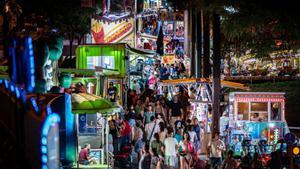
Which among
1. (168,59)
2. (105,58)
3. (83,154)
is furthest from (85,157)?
(168,59)

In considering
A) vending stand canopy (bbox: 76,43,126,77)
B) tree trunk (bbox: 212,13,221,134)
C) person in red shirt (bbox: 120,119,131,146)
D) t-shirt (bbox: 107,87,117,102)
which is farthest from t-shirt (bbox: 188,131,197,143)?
vending stand canopy (bbox: 76,43,126,77)

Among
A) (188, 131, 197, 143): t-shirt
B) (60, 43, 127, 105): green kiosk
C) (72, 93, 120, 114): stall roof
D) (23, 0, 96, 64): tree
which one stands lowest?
(188, 131, 197, 143): t-shirt

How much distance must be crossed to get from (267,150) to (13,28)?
10.1 m

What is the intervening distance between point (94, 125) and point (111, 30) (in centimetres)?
806

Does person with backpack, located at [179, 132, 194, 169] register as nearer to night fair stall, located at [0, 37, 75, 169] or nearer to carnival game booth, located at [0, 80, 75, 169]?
night fair stall, located at [0, 37, 75, 169]

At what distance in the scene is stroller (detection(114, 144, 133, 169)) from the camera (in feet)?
51.4

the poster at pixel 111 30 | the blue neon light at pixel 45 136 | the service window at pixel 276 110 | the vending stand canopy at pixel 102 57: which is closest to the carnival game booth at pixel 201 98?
the service window at pixel 276 110

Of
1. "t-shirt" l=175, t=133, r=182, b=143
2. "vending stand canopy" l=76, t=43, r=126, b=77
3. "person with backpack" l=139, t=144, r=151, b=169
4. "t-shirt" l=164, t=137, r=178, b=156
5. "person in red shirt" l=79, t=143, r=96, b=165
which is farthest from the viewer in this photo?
"vending stand canopy" l=76, t=43, r=126, b=77

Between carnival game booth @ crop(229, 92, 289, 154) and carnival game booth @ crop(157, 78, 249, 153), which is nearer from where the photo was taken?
carnival game booth @ crop(229, 92, 289, 154)

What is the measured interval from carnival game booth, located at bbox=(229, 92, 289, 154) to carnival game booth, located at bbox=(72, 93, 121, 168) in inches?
205

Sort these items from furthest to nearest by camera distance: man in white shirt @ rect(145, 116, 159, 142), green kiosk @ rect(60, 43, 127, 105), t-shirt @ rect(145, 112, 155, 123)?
green kiosk @ rect(60, 43, 127, 105) < t-shirt @ rect(145, 112, 155, 123) < man in white shirt @ rect(145, 116, 159, 142)

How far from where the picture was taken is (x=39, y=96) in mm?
6918

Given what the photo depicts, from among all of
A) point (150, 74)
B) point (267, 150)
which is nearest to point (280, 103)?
point (267, 150)

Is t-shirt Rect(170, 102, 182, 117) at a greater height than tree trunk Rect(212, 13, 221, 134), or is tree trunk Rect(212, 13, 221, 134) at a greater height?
tree trunk Rect(212, 13, 221, 134)
